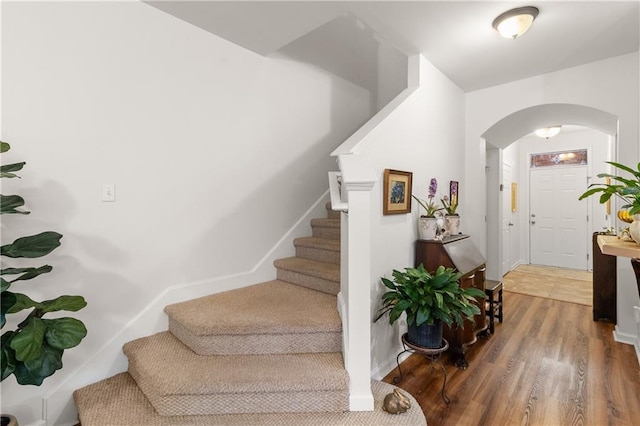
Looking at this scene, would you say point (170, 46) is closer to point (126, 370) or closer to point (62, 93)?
point (62, 93)

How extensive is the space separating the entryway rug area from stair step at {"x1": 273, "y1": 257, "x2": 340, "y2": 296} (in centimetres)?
336

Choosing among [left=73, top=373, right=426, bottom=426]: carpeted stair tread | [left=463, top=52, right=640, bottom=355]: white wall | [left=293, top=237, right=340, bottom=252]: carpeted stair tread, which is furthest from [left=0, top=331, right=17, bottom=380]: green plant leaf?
[left=463, top=52, right=640, bottom=355]: white wall

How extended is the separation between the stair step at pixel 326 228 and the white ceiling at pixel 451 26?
62.4 inches

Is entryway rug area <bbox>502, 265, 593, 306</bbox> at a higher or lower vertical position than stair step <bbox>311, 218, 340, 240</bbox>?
lower

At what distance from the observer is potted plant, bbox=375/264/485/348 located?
1.93m

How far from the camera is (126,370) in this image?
2006 millimetres

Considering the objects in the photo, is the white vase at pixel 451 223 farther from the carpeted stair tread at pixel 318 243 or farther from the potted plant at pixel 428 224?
the carpeted stair tread at pixel 318 243

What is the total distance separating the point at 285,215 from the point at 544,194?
568 centimetres

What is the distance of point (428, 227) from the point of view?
2637 mm

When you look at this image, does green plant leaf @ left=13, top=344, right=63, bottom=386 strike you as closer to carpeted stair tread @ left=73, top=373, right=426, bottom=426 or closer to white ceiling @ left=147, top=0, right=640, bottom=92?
carpeted stair tread @ left=73, top=373, right=426, bottom=426

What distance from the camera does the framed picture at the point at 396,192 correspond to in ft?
7.58

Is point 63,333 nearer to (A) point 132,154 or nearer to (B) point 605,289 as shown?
(A) point 132,154

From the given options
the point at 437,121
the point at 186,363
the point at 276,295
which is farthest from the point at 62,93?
the point at 437,121

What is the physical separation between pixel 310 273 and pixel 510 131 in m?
3.24
